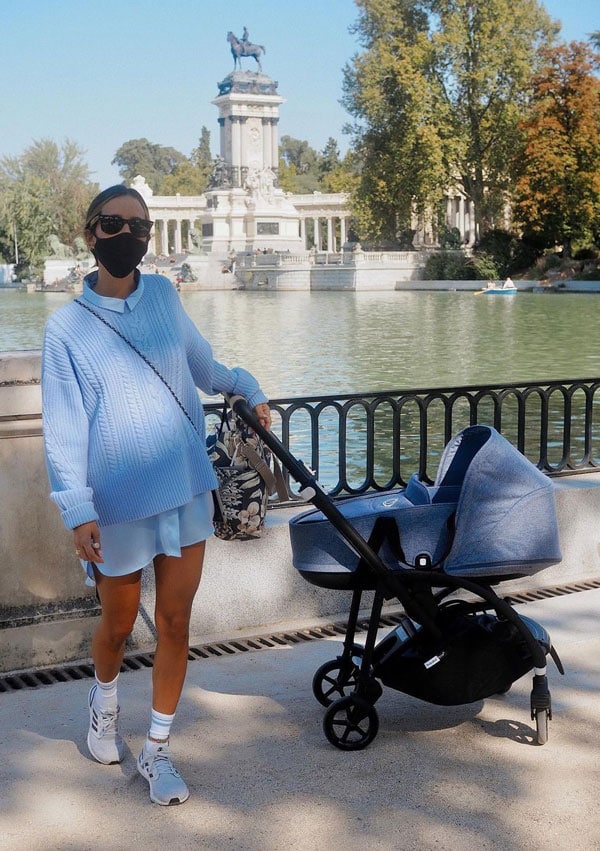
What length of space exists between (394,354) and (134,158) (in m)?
152

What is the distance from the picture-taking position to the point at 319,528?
13.0 ft

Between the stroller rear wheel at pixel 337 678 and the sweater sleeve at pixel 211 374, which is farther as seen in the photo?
the stroller rear wheel at pixel 337 678

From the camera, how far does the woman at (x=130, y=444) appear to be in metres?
3.40

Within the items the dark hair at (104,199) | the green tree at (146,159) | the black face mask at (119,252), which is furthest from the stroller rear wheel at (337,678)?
the green tree at (146,159)

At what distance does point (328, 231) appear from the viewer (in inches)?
4267

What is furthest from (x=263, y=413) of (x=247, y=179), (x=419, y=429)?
(x=247, y=179)

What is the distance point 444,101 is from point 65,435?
222 ft

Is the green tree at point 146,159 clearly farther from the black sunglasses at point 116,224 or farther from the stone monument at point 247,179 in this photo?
the black sunglasses at point 116,224

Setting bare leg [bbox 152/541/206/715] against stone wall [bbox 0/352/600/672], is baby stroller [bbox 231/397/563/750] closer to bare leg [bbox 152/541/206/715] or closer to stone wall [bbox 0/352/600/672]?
bare leg [bbox 152/541/206/715]

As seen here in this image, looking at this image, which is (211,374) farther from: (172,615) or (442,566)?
(442,566)

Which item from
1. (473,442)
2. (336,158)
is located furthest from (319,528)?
(336,158)

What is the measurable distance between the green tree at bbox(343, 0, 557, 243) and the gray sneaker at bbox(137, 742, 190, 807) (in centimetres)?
6376

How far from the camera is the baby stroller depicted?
12.6ft

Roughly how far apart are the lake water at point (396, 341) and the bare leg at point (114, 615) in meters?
14.6
